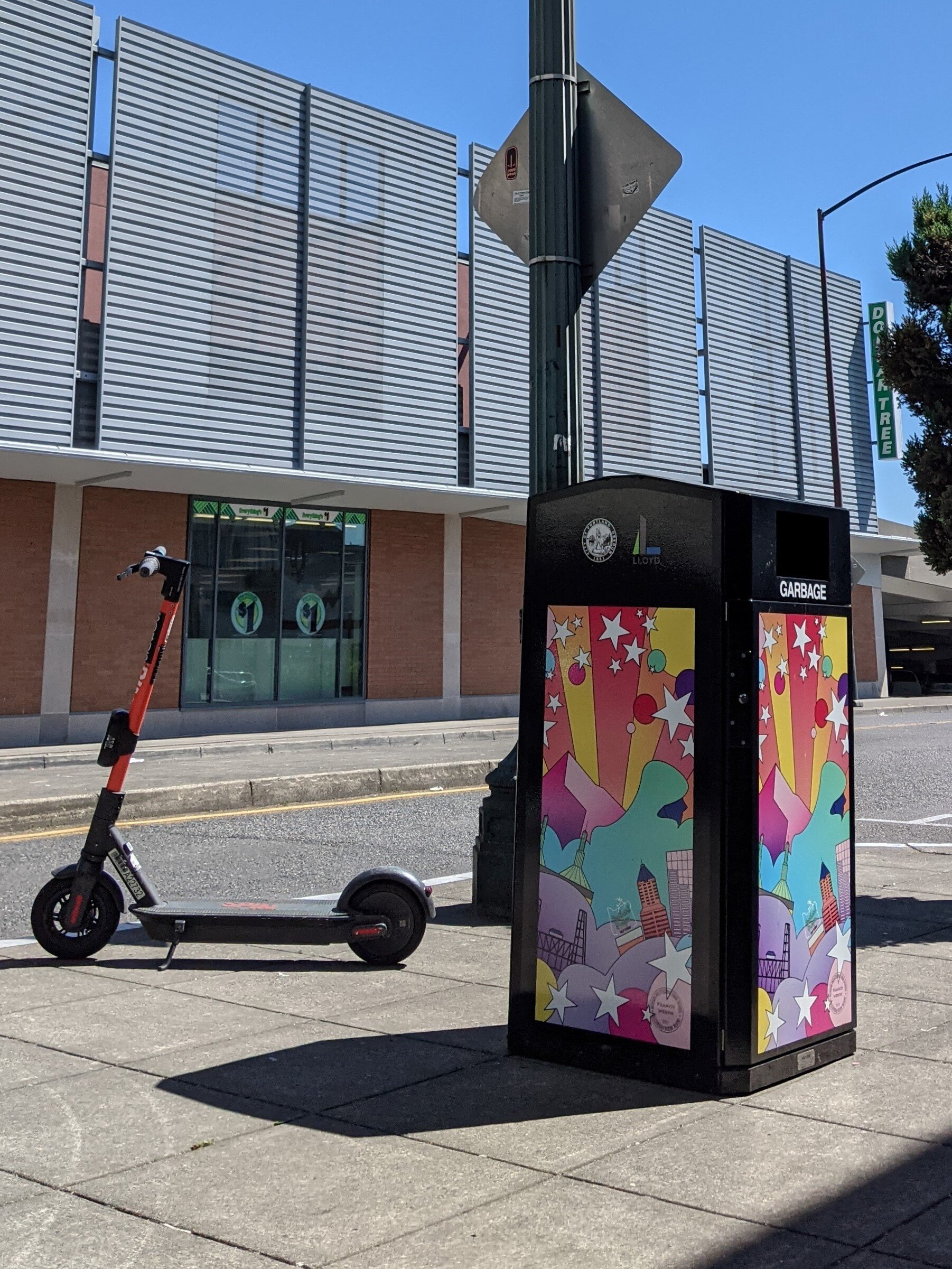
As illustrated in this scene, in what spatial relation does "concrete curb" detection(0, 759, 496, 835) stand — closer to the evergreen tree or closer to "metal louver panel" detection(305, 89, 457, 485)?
the evergreen tree

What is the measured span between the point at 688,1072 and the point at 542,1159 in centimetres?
74

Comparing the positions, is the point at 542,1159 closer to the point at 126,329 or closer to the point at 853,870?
the point at 853,870

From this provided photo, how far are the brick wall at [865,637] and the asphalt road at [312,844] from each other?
73.6ft

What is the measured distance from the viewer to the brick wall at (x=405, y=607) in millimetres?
25297

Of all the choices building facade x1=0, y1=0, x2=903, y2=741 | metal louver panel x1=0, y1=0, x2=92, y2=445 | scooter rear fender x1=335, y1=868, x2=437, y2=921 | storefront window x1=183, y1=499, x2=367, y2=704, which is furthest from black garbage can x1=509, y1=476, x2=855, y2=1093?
storefront window x1=183, y1=499, x2=367, y2=704

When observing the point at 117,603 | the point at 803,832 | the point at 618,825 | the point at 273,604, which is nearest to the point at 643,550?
the point at 618,825

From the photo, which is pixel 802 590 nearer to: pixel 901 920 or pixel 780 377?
pixel 901 920

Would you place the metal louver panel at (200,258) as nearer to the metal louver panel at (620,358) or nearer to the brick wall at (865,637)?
the metal louver panel at (620,358)

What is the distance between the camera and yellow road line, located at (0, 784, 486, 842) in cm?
1020

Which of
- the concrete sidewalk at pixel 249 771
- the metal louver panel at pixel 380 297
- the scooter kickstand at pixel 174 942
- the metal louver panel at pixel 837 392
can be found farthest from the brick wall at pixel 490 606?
the scooter kickstand at pixel 174 942

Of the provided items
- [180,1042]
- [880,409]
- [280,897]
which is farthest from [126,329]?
[880,409]

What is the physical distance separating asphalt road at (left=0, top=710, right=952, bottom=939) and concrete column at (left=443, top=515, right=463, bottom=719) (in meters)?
13.3

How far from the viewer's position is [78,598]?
21.1 metres

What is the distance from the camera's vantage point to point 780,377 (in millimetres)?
33094
